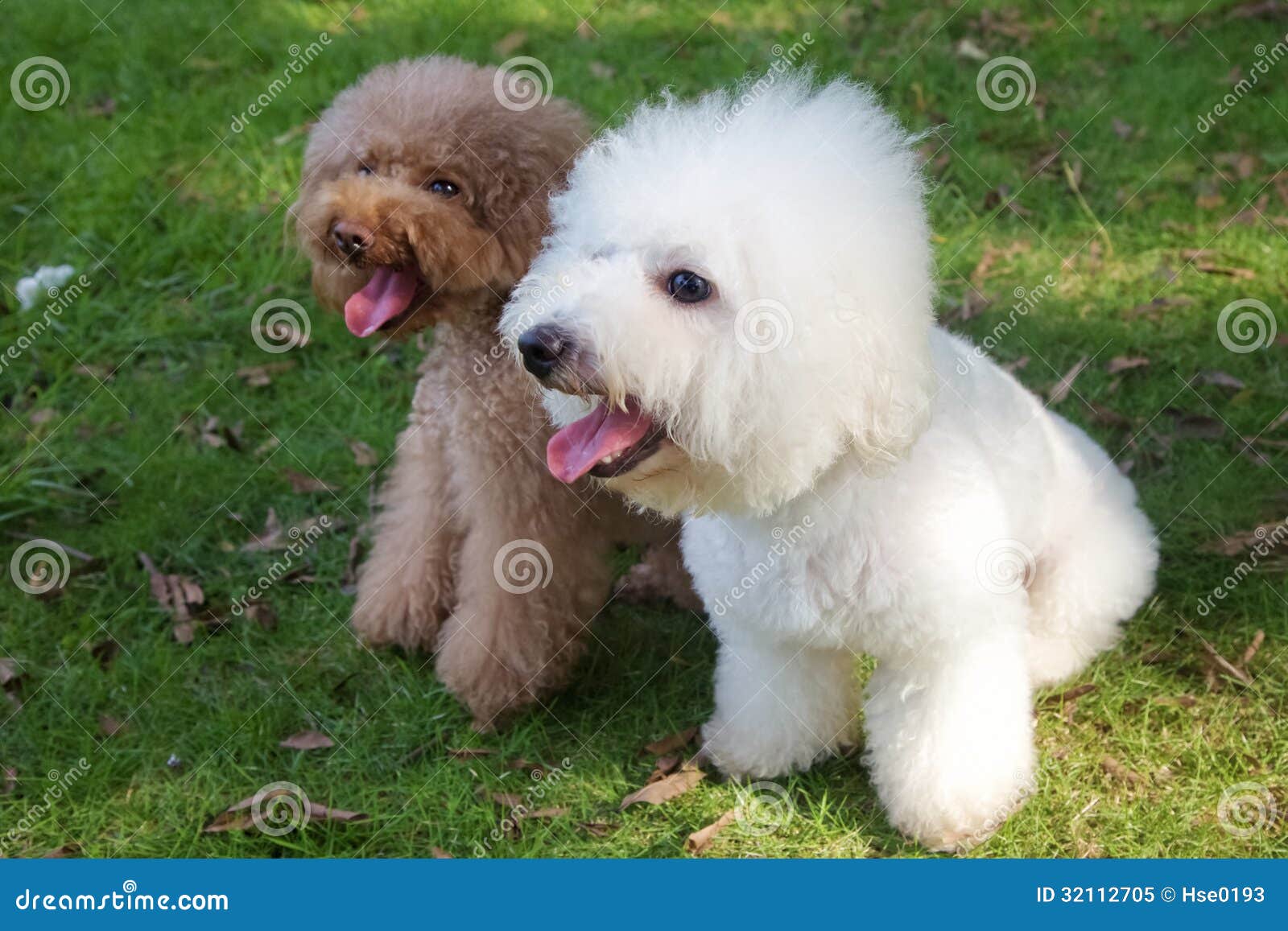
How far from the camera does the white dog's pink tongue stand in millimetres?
2076

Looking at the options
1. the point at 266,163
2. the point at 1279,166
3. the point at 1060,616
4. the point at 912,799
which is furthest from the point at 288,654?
the point at 1279,166

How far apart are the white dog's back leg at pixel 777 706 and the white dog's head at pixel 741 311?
65cm

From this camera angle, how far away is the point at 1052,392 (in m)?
3.80

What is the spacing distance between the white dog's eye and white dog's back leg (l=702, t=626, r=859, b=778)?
93cm

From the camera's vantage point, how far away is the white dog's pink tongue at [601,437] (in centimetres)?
208

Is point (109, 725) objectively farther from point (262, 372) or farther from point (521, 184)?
point (521, 184)

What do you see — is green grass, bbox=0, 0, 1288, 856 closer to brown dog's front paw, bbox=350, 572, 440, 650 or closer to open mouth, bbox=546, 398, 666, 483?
brown dog's front paw, bbox=350, 572, 440, 650
